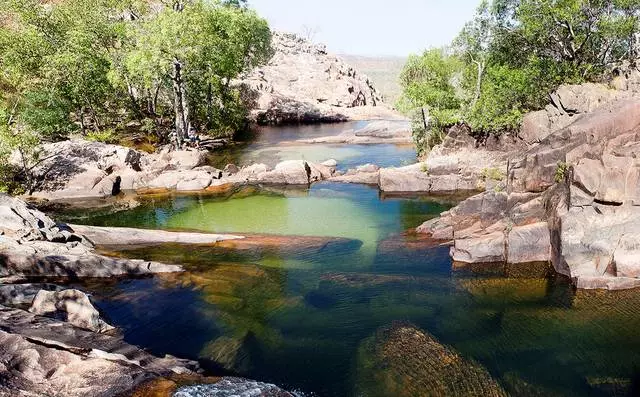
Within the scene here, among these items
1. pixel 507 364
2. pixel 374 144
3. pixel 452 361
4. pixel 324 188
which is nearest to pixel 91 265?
pixel 452 361

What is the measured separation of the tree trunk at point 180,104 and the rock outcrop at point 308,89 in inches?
1059

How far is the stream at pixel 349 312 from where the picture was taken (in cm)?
1263

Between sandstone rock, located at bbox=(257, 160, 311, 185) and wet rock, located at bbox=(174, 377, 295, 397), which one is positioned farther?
sandstone rock, located at bbox=(257, 160, 311, 185)

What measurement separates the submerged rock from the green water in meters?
0.18

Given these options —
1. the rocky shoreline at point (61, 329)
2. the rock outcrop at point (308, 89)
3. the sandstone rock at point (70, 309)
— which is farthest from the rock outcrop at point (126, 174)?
the rock outcrop at point (308, 89)

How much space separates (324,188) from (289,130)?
1254 inches

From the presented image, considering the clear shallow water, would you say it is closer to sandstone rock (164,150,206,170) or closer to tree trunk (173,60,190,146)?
sandstone rock (164,150,206,170)

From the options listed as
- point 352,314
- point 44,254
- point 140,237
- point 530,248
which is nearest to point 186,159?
point 140,237

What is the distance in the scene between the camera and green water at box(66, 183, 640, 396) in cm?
1255

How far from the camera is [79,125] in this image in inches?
1710

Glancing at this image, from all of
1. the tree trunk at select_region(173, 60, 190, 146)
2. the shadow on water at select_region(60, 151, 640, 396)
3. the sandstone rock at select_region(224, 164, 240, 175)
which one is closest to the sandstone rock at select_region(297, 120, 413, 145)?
the tree trunk at select_region(173, 60, 190, 146)

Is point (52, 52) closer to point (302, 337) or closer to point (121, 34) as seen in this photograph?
point (121, 34)

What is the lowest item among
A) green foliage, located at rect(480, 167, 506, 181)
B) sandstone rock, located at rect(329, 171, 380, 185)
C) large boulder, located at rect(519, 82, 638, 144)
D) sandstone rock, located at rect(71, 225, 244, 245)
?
sandstone rock, located at rect(71, 225, 244, 245)

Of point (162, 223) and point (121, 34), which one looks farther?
point (121, 34)
